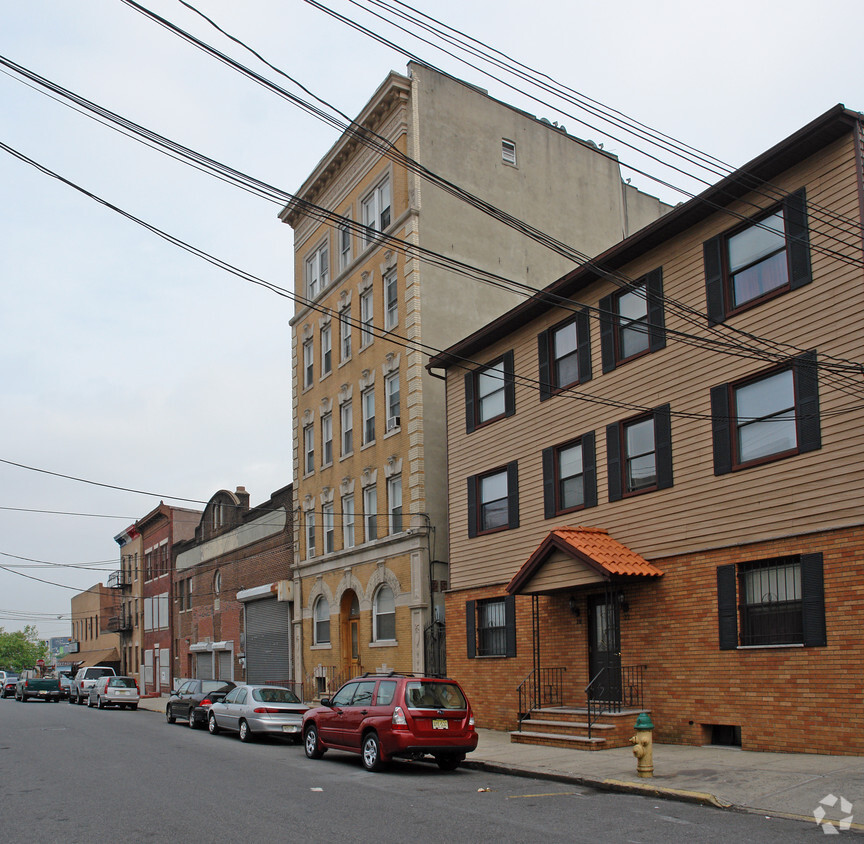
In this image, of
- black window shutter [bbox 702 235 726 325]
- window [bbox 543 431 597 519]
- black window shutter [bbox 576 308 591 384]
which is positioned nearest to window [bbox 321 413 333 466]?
window [bbox 543 431 597 519]

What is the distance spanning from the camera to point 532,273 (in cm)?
3117

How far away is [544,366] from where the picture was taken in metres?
22.0

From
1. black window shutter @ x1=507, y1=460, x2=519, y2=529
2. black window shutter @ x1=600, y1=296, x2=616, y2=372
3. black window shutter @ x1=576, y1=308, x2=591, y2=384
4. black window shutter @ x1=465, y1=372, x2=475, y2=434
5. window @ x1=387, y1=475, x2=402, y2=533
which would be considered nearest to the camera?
black window shutter @ x1=600, y1=296, x2=616, y2=372

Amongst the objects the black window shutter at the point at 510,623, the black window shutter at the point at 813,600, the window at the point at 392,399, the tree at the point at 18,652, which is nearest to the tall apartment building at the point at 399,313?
the window at the point at 392,399

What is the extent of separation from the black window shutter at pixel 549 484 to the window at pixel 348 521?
1098 cm

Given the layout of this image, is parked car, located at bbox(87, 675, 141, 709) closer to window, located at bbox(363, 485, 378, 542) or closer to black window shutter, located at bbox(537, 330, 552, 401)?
window, located at bbox(363, 485, 378, 542)

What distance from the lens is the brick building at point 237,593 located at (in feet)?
118

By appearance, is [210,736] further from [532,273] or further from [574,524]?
[532,273]

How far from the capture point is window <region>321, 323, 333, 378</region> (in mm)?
33906

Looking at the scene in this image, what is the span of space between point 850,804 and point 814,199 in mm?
9290

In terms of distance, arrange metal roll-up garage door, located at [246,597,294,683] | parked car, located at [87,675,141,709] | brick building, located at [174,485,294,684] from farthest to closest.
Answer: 1. parked car, located at [87,675,141,709]
2. brick building, located at [174,485,294,684]
3. metal roll-up garage door, located at [246,597,294,683]

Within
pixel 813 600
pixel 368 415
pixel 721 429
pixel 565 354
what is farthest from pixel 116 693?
pixel 813 600

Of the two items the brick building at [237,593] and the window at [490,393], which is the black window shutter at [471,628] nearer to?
the window at [490,393]

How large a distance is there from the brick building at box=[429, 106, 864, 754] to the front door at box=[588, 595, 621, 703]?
49 mm
